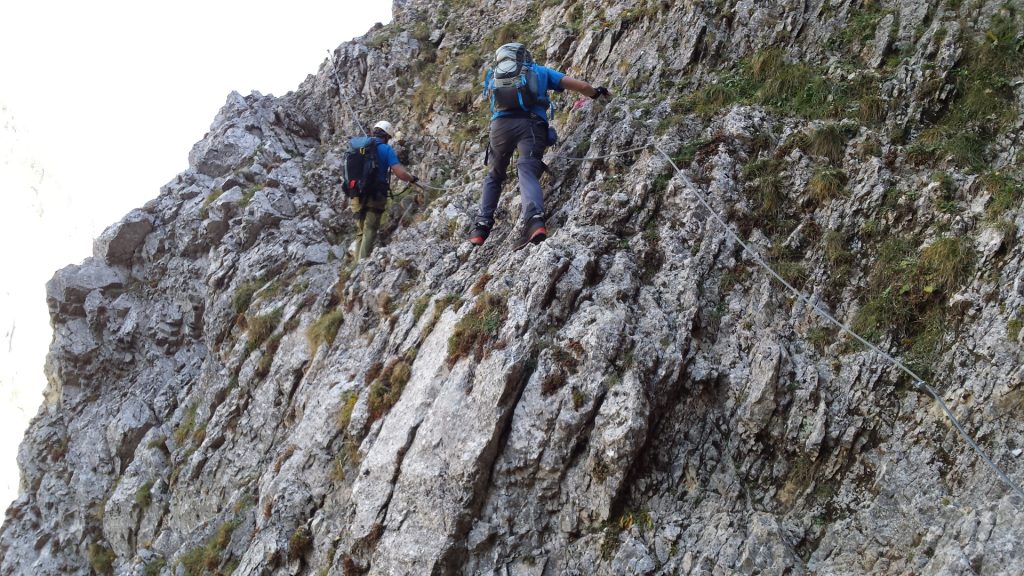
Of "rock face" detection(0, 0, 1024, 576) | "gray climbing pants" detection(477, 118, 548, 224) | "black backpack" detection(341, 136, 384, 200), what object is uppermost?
"black backpack" detection(341, 136, 384, 200)

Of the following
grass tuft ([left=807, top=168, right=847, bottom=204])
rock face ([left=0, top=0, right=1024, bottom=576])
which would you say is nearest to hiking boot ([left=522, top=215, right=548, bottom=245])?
rock face ([left=0, top=0, right=1024, bottom=576])

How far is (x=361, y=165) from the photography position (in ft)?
43.5

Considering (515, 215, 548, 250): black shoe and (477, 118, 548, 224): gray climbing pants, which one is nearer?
(515, 215, 548, 250): black shoe

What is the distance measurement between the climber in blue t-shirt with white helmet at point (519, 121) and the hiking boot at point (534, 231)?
0.28 metres

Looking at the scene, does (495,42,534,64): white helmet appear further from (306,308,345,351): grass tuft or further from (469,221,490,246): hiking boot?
(306,308,345,351): grass tuft

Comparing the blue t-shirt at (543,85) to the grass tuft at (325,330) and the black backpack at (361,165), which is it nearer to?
the black backpack at (361,165)

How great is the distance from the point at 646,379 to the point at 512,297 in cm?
214

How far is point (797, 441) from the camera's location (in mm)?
6832

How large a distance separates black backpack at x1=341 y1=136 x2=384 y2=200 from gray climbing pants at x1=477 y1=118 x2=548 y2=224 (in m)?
3.48

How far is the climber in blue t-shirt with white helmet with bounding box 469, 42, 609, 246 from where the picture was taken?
10250 mm

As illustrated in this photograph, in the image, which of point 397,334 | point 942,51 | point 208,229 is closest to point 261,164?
point 208,229

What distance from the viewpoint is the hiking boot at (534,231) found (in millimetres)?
9445

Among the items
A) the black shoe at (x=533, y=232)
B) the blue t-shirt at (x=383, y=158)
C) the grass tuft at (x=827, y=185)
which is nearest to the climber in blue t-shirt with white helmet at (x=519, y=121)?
the black shoe at (x=533, y=232)

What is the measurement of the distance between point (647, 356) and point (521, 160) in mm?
4144
